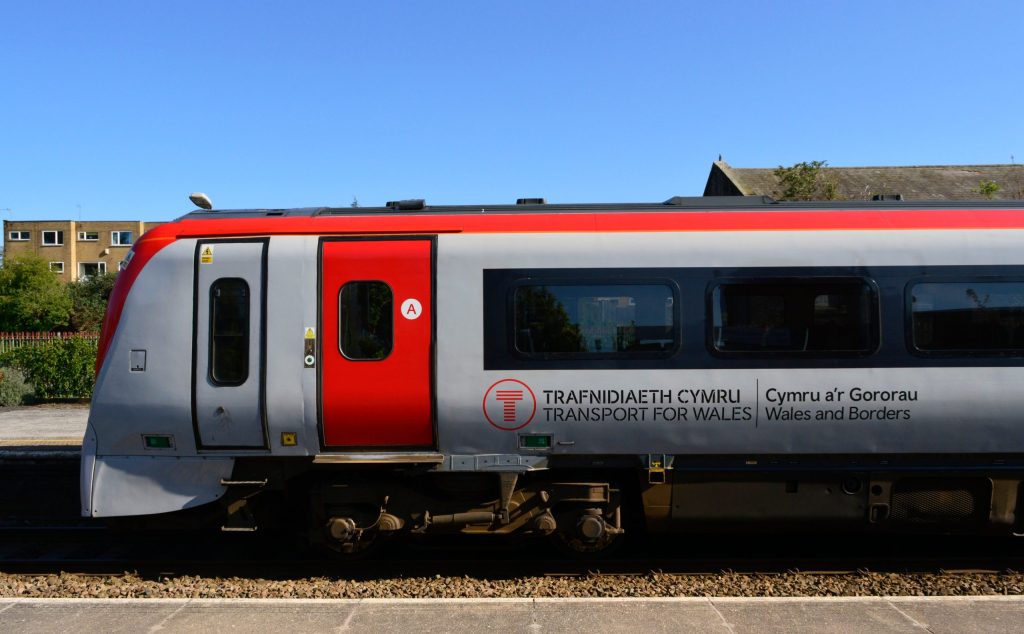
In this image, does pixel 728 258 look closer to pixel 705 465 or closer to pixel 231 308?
pixel 705 465

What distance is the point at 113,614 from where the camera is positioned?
5.55 m

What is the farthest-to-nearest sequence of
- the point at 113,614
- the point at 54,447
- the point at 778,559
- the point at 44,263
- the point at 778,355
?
the point at 44,263 → the point at 54,447 → the point at 778,559 → the point at 778,355 → the point at 113,614

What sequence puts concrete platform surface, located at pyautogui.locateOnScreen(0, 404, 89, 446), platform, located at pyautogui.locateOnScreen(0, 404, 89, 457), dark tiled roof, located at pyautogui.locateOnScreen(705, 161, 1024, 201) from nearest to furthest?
platform, located at pyautogui.locateOnScreen(0, 404, 89, 457) < concrete platform surface, located at pyautogui.locateOnScreen(0, 404, 89, 446) < dark tiled roof, located at pyautogui.locateOnScreen(705, 161, 1024, 201)

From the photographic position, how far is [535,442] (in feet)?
20.5

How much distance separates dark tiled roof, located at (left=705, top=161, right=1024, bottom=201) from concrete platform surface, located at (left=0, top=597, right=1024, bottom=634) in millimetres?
24324

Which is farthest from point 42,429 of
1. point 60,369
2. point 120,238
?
point 120,238

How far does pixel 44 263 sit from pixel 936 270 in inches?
2263

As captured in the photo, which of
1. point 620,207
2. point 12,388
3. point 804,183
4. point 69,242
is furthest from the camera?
point 69,242

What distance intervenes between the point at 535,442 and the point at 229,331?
2.85 metres

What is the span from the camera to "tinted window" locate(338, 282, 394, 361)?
20.5 feet

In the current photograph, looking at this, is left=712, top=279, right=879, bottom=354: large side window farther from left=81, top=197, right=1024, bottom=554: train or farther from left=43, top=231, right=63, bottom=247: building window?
left=43, top=231, right=63, bottom=247: building window

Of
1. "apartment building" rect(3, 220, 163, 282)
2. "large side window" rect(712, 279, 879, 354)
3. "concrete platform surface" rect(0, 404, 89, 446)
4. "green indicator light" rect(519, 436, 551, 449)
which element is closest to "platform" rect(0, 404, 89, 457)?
"concrete platform surface" rect(0, 404, 89, 446)

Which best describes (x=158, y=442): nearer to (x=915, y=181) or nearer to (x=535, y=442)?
(x=535, y=442)

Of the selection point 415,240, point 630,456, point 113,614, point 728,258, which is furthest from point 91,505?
point 728,258
